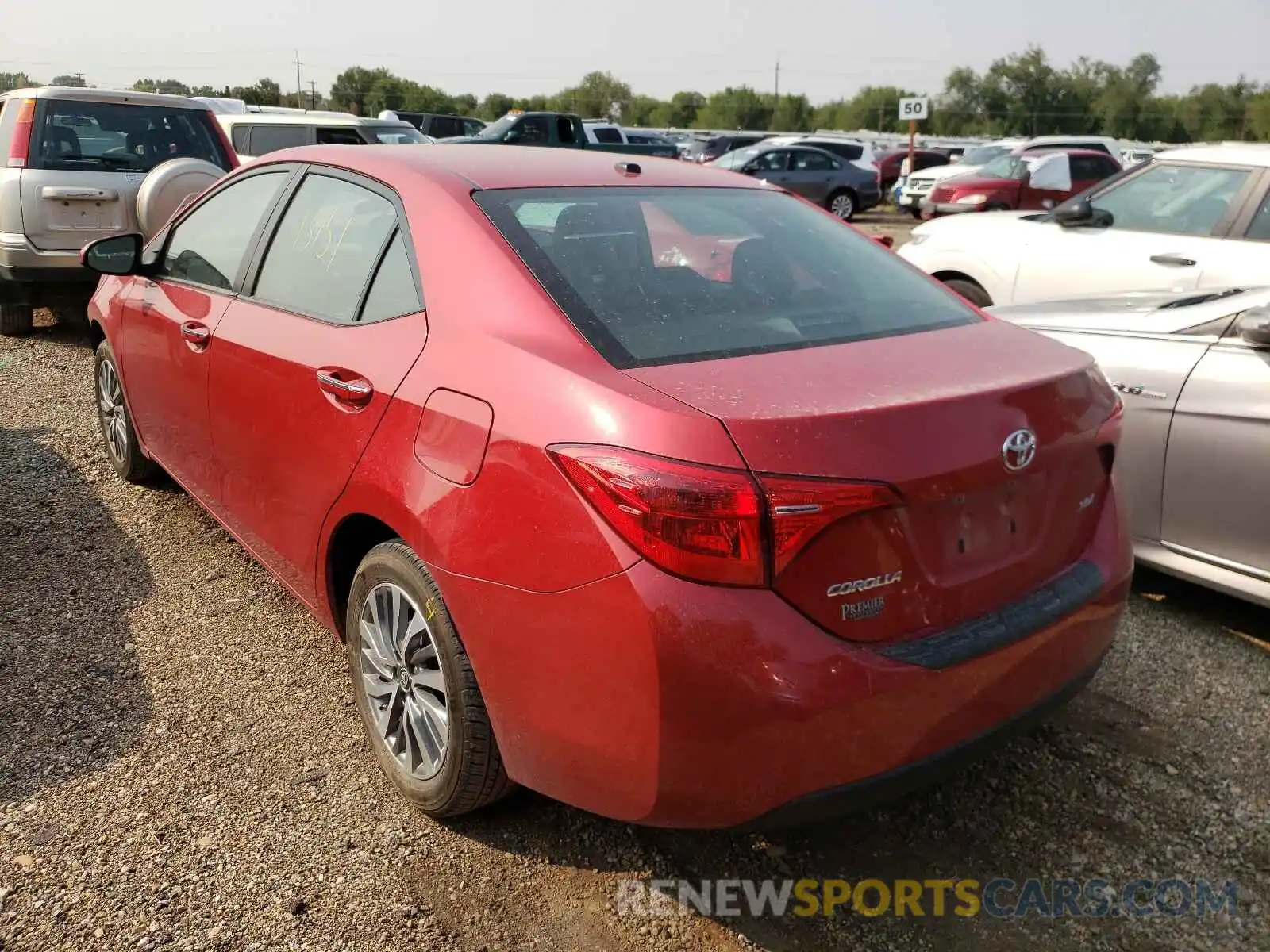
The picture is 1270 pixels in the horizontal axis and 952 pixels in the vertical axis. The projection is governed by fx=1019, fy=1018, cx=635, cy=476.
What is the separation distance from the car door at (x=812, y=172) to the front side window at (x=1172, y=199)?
1586 cm

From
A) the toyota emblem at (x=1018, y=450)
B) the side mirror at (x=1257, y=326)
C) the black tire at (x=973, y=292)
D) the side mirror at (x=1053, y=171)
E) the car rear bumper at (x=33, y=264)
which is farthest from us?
the side mirror at (x=1053, y=171)

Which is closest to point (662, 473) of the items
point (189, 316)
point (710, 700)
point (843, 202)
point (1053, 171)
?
point (710, 700)

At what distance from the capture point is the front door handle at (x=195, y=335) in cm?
336

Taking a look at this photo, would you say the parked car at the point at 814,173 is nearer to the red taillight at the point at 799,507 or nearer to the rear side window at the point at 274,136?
the rear side window at the point at 274,136

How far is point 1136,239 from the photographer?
581cm

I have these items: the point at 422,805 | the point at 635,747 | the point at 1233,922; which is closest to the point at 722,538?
the point at 635,747

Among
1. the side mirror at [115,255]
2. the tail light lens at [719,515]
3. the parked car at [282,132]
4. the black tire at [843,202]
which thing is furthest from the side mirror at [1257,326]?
the black tire at [843,202]

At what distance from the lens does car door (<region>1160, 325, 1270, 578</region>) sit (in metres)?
3.33

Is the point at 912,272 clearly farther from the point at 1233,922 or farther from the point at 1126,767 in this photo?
the point at 1233,922

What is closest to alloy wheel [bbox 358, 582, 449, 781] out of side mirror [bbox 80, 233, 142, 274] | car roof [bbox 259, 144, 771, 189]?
car roof [bbox 259, 144, 771, 189]

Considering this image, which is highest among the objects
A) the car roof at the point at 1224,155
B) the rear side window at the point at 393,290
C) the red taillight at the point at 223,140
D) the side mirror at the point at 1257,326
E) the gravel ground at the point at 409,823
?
the red taillight at the point at 223,140

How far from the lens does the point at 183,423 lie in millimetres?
3668

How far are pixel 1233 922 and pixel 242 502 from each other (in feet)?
9.66

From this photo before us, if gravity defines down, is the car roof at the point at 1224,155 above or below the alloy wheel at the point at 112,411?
above
